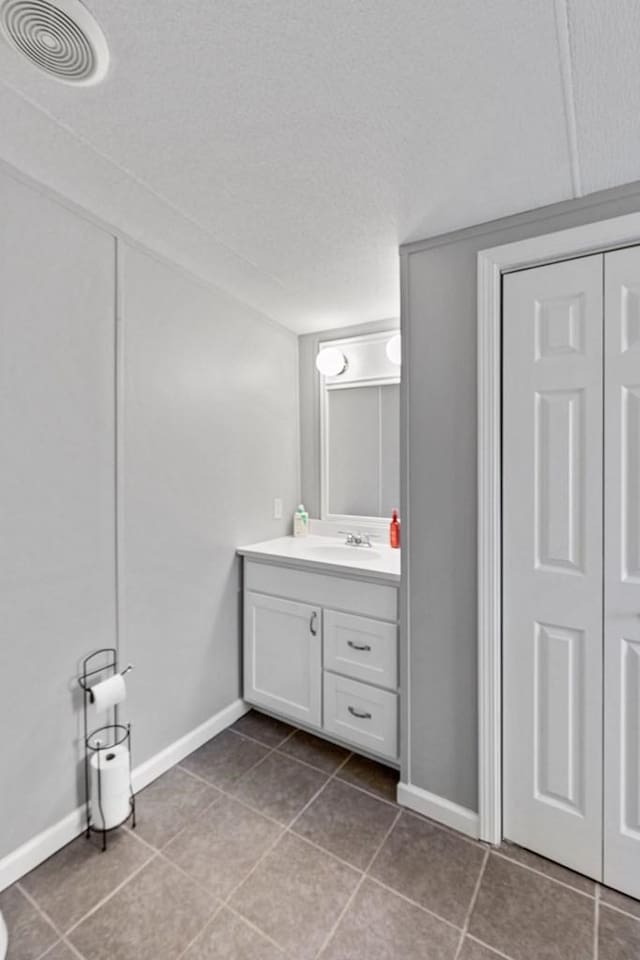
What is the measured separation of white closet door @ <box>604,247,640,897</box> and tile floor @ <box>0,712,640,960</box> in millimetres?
232

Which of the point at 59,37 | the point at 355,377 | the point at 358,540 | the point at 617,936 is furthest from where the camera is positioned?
the point at 355,377

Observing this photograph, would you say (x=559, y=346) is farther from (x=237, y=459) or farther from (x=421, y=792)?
(x=421, y=792)

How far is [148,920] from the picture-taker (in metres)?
1.24

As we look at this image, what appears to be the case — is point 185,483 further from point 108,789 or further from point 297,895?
point 297,895

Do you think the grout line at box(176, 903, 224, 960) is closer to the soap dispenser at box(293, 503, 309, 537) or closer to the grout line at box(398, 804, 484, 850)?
the grout line at box(398, 804, 484, 850)

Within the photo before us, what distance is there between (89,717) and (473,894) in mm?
1414

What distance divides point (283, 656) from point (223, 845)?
2.48 ft

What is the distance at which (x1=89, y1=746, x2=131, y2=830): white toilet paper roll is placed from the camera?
1.50 m

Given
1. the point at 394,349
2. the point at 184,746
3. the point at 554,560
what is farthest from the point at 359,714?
the point at 394,349

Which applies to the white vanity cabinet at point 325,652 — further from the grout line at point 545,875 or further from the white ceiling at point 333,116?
the white ceiling at point 333,116

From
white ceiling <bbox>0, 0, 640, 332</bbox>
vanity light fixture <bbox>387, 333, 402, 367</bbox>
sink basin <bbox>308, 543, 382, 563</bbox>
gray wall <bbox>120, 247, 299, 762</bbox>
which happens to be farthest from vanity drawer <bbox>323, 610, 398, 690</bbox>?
white ceiling <bbox>0, 0, 640, 332</bbox>

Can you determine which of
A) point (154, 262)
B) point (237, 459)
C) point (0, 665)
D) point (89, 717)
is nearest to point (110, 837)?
point (89, 717)

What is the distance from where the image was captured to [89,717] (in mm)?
1581

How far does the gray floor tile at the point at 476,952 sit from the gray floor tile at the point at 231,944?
495mm
